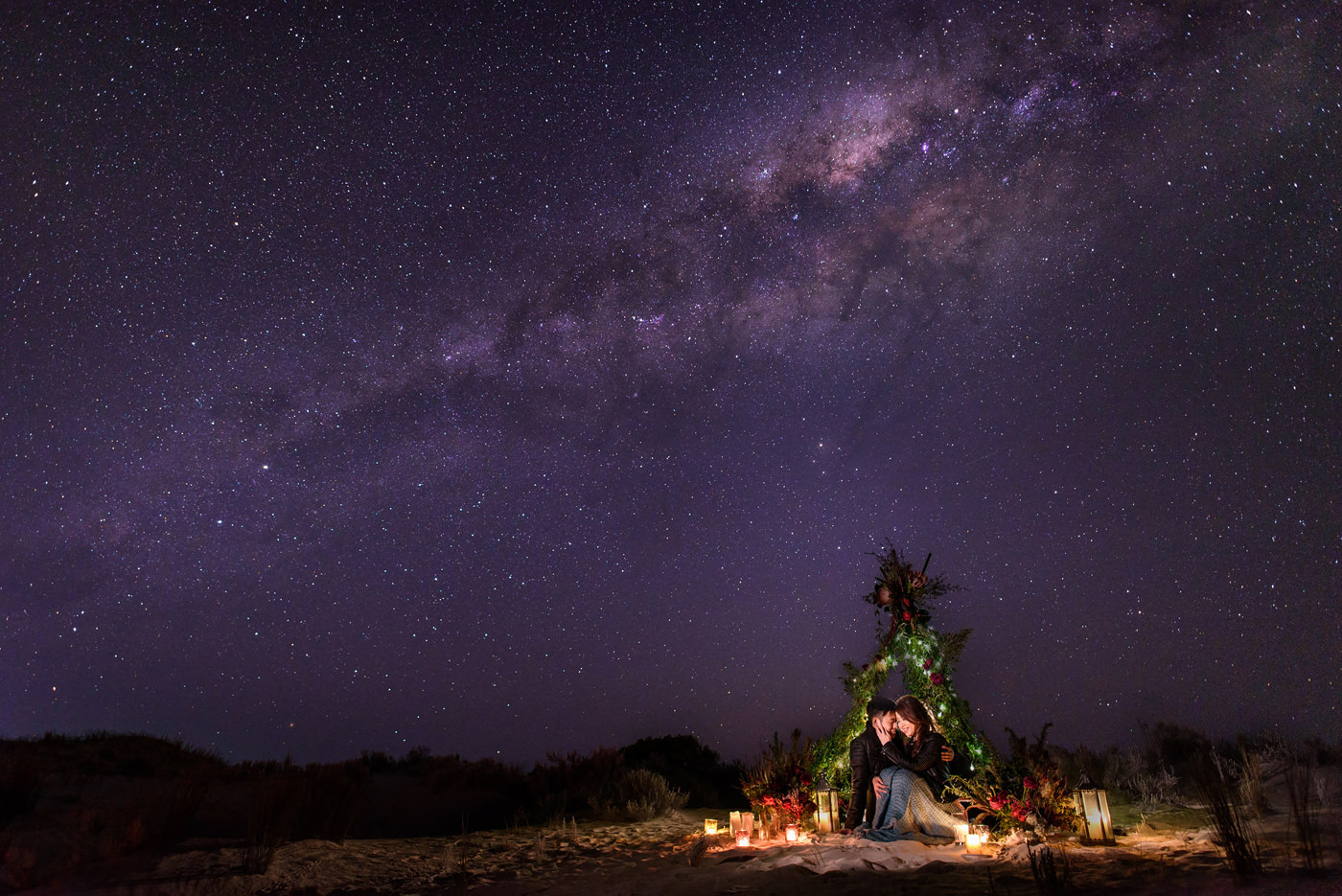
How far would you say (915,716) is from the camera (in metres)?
9.61

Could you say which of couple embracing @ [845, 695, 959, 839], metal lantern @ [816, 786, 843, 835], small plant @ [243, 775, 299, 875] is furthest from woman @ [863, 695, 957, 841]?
small plant @ [243, 775, 299, 875]

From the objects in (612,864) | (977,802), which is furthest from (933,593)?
(612,864)

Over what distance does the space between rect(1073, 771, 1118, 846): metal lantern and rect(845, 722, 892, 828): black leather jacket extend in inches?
91.2

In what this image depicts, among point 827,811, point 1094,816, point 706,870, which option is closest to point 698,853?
point 706,870

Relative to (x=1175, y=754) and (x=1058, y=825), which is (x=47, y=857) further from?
(x=1175, y=754)

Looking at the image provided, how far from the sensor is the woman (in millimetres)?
8781

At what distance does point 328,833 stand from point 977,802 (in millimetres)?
9833

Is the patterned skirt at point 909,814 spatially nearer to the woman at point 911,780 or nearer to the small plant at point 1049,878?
the woman at point 911,780

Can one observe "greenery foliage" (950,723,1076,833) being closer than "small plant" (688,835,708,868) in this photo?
Yes

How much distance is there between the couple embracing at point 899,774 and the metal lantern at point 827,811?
49 centimetres

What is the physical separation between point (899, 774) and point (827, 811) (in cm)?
168

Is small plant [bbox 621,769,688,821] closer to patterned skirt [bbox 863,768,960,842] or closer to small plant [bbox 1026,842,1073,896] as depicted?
patterned skirt [bbox 863,768,960,842]

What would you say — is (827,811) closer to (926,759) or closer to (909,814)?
(909,814)

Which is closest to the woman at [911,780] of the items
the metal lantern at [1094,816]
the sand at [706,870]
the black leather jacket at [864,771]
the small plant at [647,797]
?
the black leather jacket at [864,771]
